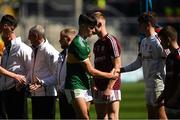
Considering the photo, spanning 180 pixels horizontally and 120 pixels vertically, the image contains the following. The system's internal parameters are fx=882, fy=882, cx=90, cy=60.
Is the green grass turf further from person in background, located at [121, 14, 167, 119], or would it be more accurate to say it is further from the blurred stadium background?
person in background, located at [121, 14, 167, 119]

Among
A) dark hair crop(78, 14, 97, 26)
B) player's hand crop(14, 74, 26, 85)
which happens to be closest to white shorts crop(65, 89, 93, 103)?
dark hair crop(78, 14, 97, 26)

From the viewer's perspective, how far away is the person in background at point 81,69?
12.3 metres

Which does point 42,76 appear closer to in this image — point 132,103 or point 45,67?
point 45,67

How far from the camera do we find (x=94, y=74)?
12336mm

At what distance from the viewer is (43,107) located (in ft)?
45.6

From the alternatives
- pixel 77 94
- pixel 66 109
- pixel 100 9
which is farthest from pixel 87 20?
pixel 100 9

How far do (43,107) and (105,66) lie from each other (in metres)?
1.21

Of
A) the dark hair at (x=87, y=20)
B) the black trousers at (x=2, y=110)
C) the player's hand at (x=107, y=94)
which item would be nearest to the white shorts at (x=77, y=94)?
the player's hand at (x=107, y=94)

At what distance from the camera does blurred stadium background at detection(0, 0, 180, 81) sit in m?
39.9

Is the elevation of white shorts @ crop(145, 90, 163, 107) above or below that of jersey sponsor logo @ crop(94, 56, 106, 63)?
below

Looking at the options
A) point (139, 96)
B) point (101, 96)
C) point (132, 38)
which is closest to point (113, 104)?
point (101, 96)

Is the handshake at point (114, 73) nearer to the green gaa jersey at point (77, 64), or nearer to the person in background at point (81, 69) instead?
the person in background at point (81, 69)

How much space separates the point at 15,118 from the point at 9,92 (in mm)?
418

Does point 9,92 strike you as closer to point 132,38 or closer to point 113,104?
point 113,104
